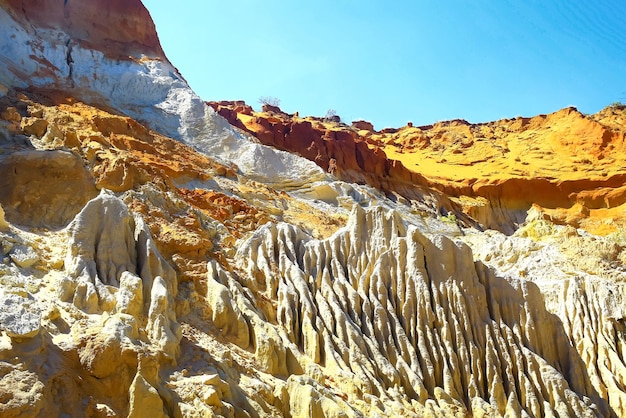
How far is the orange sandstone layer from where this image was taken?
45844mm

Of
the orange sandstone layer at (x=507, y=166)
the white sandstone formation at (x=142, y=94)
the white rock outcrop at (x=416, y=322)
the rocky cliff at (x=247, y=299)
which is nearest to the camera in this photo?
the rocky cliff at (x=247, y=299)

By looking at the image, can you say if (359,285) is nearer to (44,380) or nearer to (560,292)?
(560,292)

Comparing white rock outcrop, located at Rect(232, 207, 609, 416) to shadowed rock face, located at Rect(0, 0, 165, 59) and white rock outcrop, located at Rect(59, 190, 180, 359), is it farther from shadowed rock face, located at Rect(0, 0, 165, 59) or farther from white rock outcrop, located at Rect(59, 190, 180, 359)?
shadowed rock face, located at Rect(0, 0, 165, 59)

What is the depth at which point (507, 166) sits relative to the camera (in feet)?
182

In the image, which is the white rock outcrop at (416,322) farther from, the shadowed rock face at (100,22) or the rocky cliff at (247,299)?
the shadowed rock face at (100,22)

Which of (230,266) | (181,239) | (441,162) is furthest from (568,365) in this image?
(441,162)

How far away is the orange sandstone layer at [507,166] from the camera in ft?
150

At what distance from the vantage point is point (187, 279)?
13.2 m

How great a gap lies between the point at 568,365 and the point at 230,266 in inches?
325

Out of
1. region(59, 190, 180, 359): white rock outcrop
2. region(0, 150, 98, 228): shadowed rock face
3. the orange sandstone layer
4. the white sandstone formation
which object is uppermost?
the orange sandstone layer

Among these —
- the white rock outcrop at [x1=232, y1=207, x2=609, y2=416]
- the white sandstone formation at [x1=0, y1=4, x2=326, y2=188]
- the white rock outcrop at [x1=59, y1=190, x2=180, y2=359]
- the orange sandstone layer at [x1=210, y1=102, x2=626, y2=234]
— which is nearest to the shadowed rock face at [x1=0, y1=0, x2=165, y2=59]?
the white sandstone formation at [x1=0, y1=4, x2=326, y2=188]

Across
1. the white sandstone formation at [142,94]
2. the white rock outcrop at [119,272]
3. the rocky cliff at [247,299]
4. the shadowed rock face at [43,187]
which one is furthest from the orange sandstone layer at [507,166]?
the white rock outcrop at [119,272]

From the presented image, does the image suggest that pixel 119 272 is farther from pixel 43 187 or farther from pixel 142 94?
pixel 142 94

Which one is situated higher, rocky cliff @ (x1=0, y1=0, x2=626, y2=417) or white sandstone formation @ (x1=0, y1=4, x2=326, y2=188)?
white sandstone formation @ (x1=0, y1=4, x2=326, y2=188)
